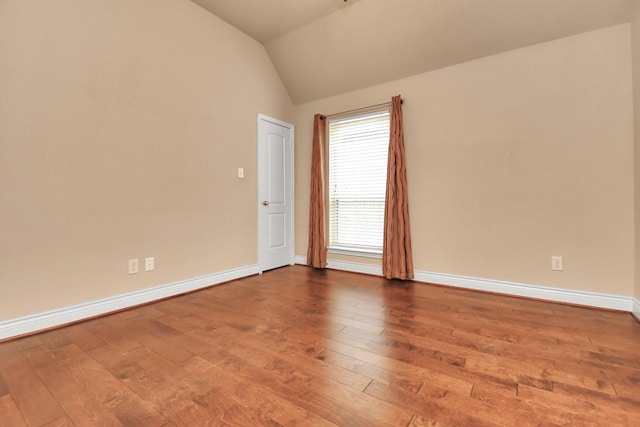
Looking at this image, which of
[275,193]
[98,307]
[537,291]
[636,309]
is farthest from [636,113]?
[98,307]

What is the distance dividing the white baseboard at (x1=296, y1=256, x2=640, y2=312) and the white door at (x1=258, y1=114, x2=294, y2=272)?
4.70ft

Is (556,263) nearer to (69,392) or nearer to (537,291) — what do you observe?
(537,291)

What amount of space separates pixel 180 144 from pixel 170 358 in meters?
2.06

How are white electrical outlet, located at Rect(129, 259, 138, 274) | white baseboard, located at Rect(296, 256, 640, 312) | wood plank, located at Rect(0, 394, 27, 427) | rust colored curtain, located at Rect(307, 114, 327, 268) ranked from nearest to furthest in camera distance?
1. wood plank, located at Rect(0, 394, 27, 427)
2. white baseboard, located at Rect(296, 256, 640, 312)
3. white electrical outlet, located at Rect(129, 259, 138, 274)
4. rust colored curtain, located at Rect(307, 114, 327, 268)

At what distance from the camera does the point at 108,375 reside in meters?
1.54

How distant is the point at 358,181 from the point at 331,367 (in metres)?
2.71

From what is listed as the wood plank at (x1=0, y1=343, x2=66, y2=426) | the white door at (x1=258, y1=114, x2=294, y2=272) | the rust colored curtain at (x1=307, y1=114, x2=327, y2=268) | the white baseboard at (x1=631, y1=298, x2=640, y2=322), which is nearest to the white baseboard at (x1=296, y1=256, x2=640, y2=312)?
the white baseboard at (x1=631, y1=298, x2=640, y2=322)

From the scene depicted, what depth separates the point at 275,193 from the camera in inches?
161

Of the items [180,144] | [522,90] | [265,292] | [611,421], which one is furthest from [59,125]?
[522,90]

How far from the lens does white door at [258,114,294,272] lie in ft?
12.6

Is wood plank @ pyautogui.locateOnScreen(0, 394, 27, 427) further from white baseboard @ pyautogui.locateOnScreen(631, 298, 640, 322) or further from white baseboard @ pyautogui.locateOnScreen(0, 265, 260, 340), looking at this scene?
white baseboard @ pyautogui.locateOnScreen(631, 298, 640, 322)

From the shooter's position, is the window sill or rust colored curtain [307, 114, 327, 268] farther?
rust colored curtain [307, 114, 327, 268]

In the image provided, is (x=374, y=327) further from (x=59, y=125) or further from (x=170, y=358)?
(x=59, y=125)

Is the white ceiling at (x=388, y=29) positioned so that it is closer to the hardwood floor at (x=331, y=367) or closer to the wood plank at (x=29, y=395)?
the hardwood floor at (x=331, y=367)
